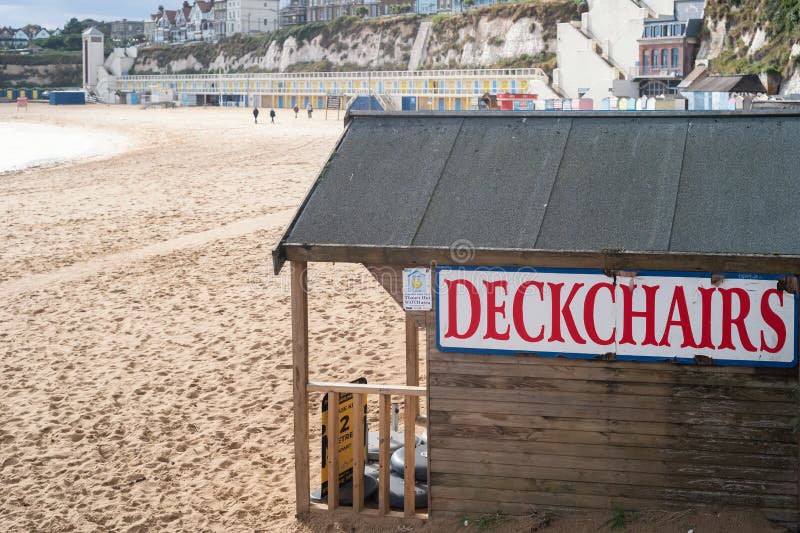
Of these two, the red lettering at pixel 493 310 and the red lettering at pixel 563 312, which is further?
the red lettering at pixel 493 310

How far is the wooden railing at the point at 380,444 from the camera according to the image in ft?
20.5

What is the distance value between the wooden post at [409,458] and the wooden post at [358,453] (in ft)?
1.07

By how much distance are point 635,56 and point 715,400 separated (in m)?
64.7

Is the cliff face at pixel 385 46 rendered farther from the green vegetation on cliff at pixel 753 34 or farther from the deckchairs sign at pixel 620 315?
the deckchairs sign at pixel 620 315

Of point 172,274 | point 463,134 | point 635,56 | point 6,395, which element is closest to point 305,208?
point 463,134

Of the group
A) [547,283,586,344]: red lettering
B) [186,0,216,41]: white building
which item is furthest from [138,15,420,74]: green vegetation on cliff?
[547,283,586,344]: red lettering

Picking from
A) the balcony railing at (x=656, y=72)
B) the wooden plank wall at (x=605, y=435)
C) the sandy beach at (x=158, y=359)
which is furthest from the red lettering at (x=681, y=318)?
the balcony railing at (x=656, y=72)

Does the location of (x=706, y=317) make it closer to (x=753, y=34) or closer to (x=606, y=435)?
(x=606, y=435)

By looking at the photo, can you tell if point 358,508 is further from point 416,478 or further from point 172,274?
point 172,274

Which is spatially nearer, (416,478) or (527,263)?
(527,263)

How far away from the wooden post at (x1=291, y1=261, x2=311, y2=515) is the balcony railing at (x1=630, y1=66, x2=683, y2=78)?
6055cm

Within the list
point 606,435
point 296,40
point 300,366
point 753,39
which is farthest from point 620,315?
point 296,40

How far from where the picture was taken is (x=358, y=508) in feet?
21.0

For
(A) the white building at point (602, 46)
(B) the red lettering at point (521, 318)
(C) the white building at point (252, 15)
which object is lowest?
(B) the red lettering at point (521, 318)
